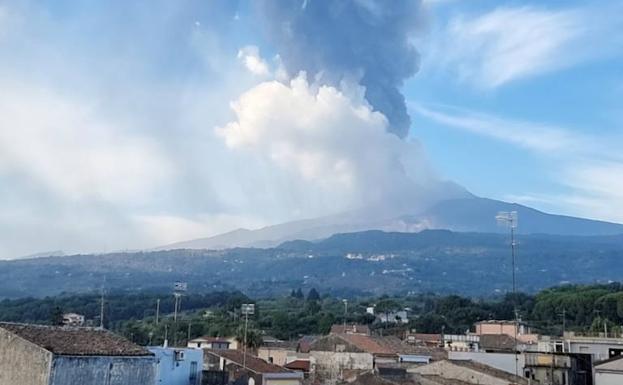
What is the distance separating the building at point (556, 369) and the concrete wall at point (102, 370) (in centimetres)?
1622

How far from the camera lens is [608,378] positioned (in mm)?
29375

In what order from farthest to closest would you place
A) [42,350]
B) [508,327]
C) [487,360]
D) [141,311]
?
[141,311] → [508,327] → [487,360] → [42,350]

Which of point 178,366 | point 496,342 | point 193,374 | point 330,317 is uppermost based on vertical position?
point 330,317

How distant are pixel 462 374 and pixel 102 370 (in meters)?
15.5

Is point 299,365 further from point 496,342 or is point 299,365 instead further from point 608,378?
point 496,342

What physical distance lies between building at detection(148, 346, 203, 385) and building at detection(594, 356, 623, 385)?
16.5 meters

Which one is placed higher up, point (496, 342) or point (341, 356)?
point (496, 342)

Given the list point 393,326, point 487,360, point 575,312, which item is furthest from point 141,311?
point 487,360

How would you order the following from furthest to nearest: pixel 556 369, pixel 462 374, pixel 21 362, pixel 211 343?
pixel 211 343 → pixel 556 369 → pixel 462 374 → pixel 21 362

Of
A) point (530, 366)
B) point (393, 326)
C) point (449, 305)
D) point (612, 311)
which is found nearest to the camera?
point (530, 366)

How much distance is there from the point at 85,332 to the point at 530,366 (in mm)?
19564

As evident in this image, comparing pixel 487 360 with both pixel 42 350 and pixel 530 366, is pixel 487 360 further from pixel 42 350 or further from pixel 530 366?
pixel 42 350

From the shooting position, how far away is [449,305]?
10562 cm

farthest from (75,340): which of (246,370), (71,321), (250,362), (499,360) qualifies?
(499,360)
